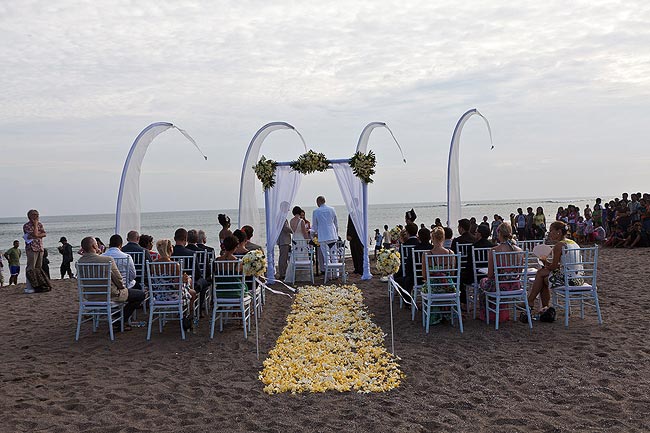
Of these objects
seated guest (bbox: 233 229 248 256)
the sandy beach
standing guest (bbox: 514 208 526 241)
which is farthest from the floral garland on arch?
standing guest (bbox: 514 208 526 241)

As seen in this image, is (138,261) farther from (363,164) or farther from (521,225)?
(521,225)

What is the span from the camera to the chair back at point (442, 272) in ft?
21.9

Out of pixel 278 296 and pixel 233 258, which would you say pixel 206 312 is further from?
pixel 278 296

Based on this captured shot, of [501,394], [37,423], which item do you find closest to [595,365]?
[501,394]

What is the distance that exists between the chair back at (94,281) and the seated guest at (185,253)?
3.05 ft

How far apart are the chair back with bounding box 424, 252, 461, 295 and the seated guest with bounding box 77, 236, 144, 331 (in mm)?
3854

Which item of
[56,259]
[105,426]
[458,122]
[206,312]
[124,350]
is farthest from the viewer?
[56,259]

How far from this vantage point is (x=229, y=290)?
6812 mm

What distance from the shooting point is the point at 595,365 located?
5.21 m

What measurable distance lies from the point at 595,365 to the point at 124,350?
16.9 feet

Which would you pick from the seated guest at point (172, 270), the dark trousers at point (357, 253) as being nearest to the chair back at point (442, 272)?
the seated guest at point (172, 270)

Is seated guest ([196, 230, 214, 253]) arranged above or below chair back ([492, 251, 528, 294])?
above

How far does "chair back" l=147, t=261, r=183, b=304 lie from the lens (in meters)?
6.62

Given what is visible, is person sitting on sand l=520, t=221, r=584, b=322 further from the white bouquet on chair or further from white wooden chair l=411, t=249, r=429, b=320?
the white bouquet on chair
